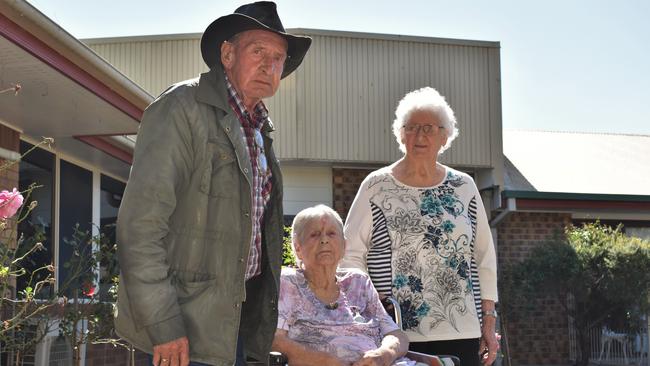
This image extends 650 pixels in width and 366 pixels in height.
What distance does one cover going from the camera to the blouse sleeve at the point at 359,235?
3.98m

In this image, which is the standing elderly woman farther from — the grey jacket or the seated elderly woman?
the grey jacket

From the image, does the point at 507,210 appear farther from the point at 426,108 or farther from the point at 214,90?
the point at 214,90

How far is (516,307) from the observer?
43.1 feet

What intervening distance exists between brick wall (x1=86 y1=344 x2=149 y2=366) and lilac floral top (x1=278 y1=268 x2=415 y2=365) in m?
4.58

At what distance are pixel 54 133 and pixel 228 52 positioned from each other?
561cm

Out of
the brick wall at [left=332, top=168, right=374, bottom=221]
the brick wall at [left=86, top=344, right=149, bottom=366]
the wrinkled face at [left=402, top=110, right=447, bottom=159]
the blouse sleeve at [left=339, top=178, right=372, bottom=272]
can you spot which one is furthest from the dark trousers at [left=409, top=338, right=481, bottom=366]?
the brick wall at [left=332, top=168, right=374, bottom=221]

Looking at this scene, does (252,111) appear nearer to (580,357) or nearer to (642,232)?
(580,357)

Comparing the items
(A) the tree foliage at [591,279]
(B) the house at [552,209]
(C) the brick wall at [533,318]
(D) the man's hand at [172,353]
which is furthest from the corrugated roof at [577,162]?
(D) the man's hand at [172,353]

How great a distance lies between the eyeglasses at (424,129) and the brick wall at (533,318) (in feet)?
34.7

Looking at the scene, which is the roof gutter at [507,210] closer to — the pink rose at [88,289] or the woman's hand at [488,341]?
the pink rose at [88,289]

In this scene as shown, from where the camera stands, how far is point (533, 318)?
14.6 metres

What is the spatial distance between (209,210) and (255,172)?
0.82ft

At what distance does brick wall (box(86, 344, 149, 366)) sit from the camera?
8.20 meters

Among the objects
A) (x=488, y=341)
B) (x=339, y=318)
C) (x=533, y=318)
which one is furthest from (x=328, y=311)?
(x=533, y=318)
